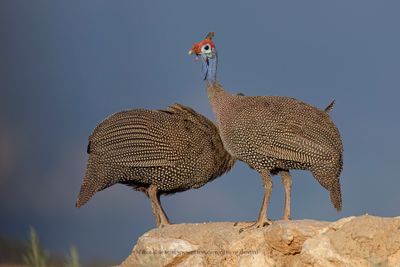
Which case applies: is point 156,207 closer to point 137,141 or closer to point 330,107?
point 137,141

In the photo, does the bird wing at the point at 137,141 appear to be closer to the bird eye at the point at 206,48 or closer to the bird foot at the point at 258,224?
the bird eye at the point at 206,48

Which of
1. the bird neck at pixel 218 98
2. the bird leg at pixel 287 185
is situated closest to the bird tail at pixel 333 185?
the bird leg at pixel 287 185

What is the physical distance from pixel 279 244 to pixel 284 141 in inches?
50.6

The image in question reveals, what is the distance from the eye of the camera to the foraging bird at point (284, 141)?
8250 millimetres

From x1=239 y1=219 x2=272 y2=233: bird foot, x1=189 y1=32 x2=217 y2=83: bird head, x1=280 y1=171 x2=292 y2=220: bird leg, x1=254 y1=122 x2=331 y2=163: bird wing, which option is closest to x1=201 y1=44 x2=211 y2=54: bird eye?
x1=189 y1=32 x2=217 y2=83: bird head

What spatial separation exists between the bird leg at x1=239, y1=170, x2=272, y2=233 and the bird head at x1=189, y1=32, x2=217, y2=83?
1542mm

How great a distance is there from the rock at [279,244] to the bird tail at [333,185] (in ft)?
3.08

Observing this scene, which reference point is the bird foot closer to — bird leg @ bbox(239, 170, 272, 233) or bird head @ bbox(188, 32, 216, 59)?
bird leg @ bbox(239, 170, 272, 233)

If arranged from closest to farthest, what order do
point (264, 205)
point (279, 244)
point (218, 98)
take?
point (279, 244), point (264, 205), point (218, 98)

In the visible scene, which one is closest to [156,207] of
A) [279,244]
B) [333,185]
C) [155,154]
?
[155,154]

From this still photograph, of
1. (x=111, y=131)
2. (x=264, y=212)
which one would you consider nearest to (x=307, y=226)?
(x=264, y=212)

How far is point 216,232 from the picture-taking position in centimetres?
812

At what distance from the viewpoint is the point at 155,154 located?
967cm

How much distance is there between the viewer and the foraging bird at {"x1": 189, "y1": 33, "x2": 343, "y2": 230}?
325 inches
